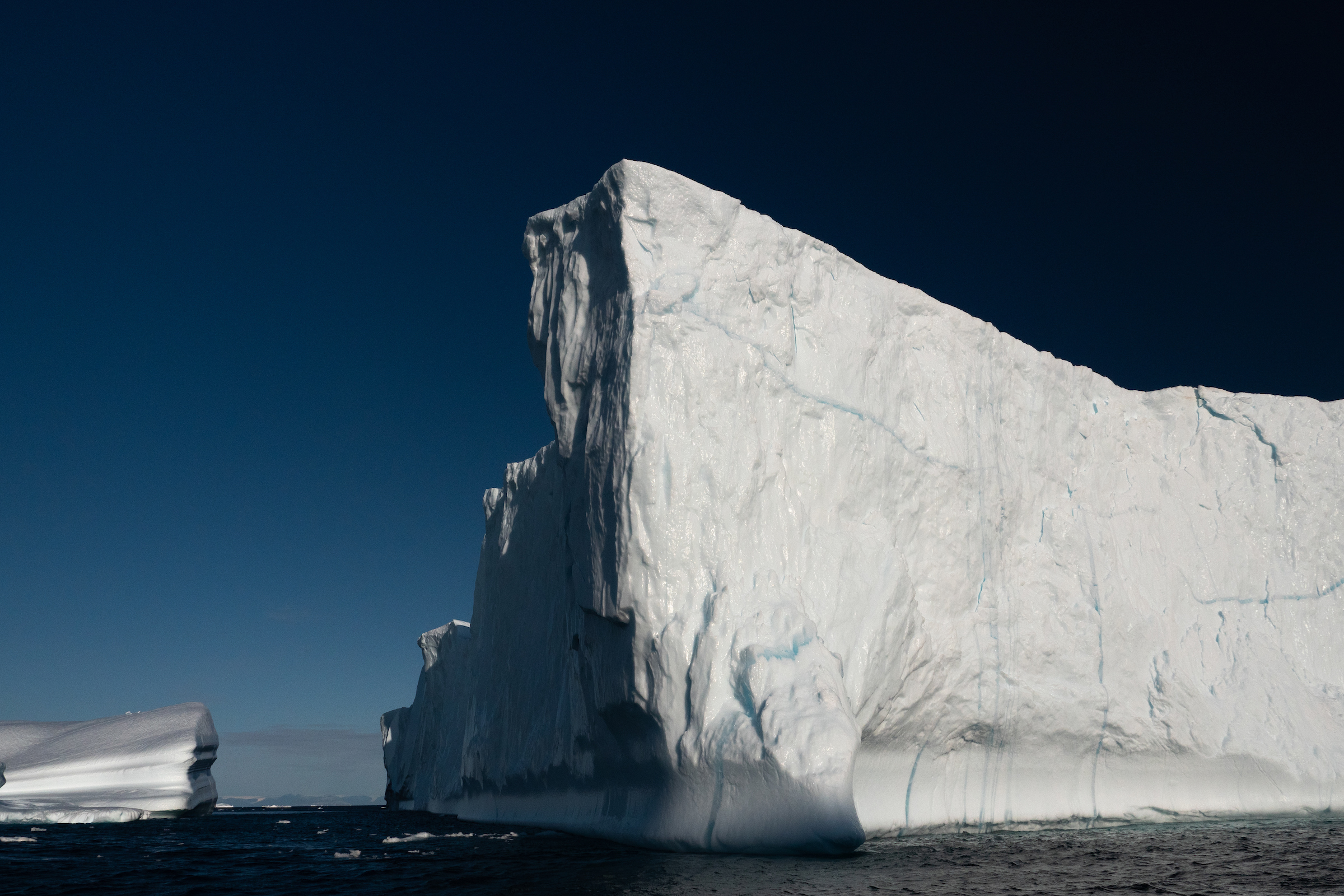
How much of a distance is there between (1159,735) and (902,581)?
4.73 metres

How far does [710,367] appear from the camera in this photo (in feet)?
36.6

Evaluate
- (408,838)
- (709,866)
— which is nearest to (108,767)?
(408,838)

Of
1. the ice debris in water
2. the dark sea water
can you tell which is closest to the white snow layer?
the dark sea water

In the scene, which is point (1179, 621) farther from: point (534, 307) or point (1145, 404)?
point (534, 307)

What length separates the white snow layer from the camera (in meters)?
18.4

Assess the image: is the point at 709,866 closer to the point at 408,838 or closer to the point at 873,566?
the point at 873,566

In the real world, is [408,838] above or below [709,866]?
below

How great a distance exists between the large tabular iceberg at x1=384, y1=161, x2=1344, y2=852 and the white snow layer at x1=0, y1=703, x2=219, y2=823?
8.91m

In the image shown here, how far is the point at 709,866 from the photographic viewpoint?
26.0 feet

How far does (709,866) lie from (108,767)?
1719 centimetres

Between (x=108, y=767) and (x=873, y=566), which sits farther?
(x=108, y=767)

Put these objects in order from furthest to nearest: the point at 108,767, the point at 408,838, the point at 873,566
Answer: the point at 108,767
the point at 408,838
the point at 873,566

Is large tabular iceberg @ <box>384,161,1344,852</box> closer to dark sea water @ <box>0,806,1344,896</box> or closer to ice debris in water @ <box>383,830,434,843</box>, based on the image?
dark sea water @ <box>0,806,1344,896</box>

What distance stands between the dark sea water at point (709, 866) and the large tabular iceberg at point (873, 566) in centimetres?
79
